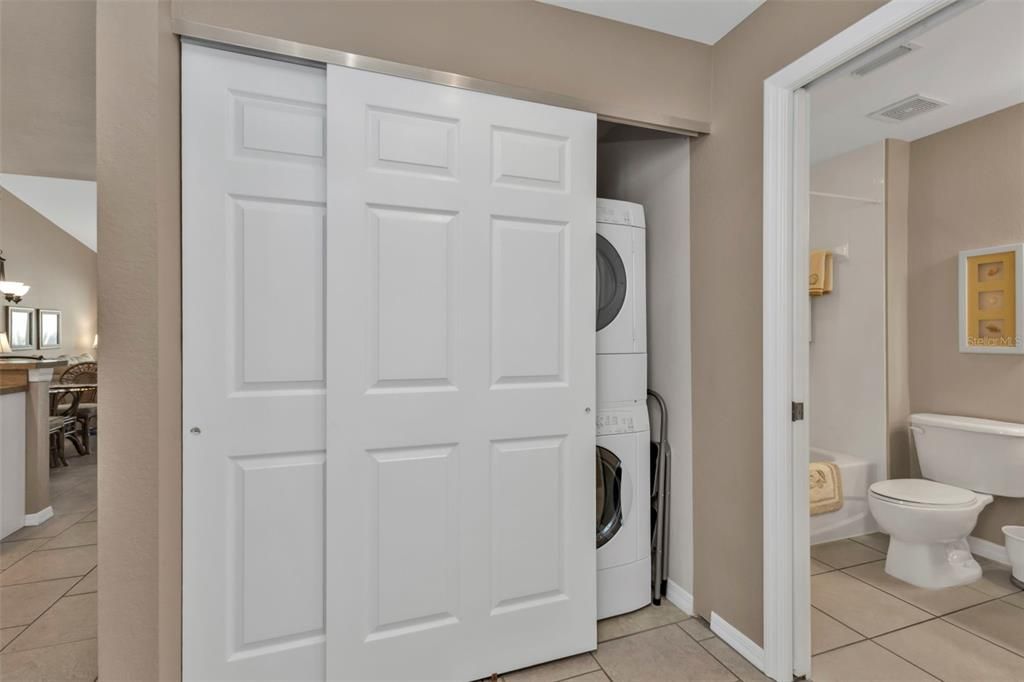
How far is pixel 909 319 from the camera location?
1.92m

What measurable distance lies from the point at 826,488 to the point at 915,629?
2.73ft

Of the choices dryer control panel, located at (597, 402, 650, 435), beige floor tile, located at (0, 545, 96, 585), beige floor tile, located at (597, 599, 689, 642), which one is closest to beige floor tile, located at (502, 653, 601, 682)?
beige floor tile, located at (597, 599, 689, 642)

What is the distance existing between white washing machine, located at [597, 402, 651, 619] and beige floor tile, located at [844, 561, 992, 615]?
1175 mm

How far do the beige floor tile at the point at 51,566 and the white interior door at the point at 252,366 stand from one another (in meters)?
1.63

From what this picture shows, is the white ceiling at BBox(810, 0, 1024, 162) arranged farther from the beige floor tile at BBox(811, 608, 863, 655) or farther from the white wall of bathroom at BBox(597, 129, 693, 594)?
the beige floor tile at BBox(811, 608, 863, 655)

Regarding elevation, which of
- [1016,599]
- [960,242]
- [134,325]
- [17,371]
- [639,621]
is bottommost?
[639,621]

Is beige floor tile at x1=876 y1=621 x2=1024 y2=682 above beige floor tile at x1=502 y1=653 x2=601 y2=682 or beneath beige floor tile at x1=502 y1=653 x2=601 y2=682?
above

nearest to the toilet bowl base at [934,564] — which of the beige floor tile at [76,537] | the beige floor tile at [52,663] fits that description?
Answer: the beige floor tile at [52,663]

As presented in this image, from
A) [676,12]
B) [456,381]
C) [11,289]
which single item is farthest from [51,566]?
[676,12]

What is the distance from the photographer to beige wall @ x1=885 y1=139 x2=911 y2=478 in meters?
2.01

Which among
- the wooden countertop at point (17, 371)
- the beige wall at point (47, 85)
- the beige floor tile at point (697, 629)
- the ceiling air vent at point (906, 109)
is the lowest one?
the beige floor tile at point (697, 629)

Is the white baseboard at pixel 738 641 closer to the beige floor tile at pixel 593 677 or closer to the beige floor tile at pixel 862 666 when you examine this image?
the beige floor tile at pixel 862 666

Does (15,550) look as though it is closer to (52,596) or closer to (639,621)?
(52,596)

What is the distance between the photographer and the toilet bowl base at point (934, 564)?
2.07 m
